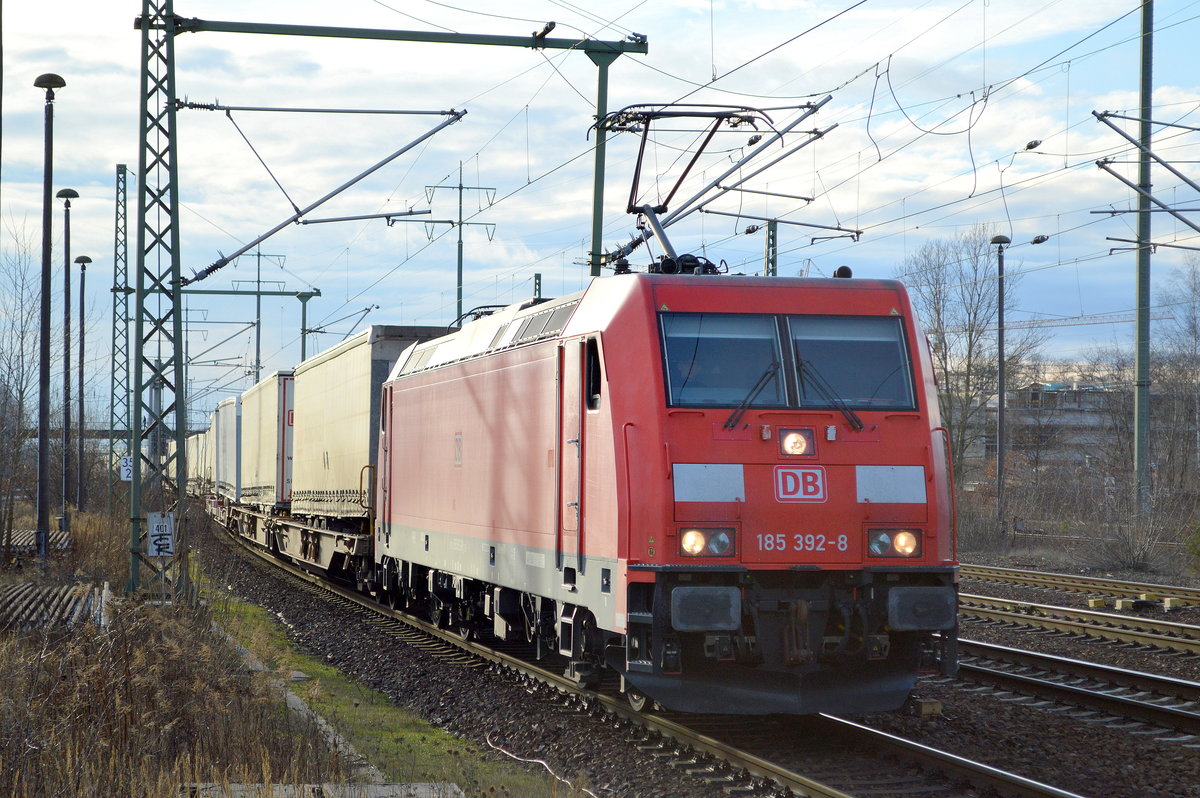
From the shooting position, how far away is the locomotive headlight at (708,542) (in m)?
8.23

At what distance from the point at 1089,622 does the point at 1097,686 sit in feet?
14.5

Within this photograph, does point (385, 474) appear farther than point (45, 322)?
No

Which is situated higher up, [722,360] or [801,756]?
[722,360]

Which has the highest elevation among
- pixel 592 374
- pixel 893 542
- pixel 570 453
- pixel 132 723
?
pixel 592 374

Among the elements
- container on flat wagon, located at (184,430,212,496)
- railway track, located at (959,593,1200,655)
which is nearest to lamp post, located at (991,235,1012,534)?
railway track, located at (959,593,1200,655)

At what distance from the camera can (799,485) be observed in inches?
336

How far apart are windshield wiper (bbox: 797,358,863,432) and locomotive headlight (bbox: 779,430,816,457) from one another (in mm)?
350

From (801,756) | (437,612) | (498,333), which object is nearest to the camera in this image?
(801,756)

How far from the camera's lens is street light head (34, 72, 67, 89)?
19141 millimetres

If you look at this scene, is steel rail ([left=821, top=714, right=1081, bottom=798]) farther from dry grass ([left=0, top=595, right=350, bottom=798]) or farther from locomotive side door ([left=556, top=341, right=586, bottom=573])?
dry grass ([left=0, top=595, right=350, bottom=798])

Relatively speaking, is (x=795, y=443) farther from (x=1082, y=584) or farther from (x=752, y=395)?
(x=1082, y=584)

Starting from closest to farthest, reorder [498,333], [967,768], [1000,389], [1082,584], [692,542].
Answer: [967,768], [692,542], [498,333], [1082,584], [1000,389]

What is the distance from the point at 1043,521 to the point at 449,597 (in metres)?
22.1

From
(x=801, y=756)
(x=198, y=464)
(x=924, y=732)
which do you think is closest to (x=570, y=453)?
(x=801, y=756)
